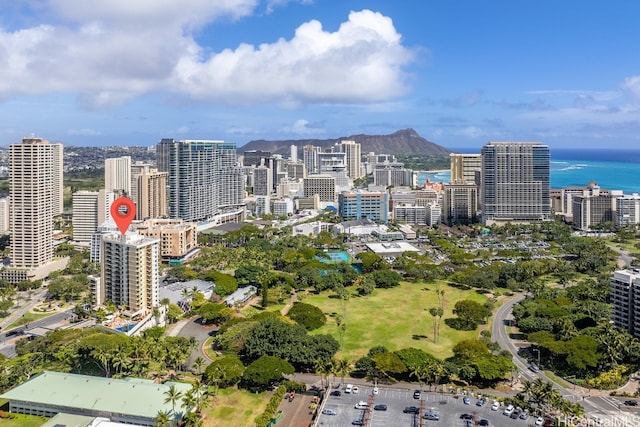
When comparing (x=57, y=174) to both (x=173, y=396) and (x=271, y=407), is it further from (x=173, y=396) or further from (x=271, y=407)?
(x=271, y=407)

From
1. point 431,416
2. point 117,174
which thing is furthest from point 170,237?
point 117,174

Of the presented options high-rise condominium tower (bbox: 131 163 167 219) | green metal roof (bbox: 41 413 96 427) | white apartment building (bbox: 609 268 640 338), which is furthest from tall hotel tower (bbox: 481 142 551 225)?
green metal roof (bbox: 41 413 96 427)

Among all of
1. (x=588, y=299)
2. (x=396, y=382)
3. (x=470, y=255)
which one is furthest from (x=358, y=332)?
(x=470, y=255)

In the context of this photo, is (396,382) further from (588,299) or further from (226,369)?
(588,299)

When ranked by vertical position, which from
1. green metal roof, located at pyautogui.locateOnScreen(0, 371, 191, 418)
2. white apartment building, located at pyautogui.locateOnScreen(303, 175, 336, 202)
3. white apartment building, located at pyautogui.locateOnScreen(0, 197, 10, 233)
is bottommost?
green metal roof, located at pyautogui.locateOnScreen(0, 371, 191, 418)

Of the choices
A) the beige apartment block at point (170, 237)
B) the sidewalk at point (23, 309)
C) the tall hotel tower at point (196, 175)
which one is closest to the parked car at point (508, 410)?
the sidewalk at point (23, 309)

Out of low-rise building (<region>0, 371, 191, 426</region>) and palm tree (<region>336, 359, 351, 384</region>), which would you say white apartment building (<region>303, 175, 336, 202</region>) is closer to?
palm tree (<region>336, 359, 351, 384</region>)
